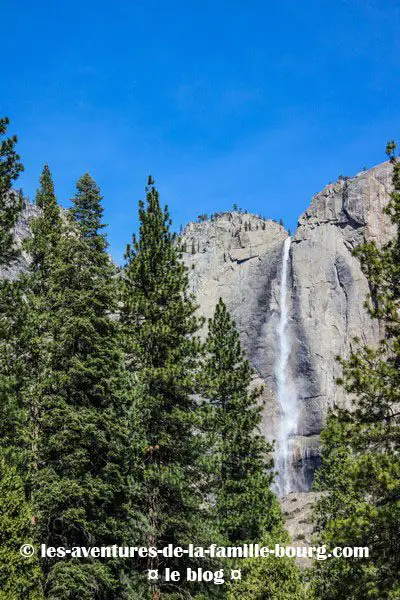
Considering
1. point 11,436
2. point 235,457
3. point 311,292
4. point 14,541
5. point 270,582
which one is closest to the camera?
point 14,541

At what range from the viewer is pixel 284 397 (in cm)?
7831

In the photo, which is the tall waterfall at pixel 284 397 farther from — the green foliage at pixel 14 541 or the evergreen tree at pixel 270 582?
the green foliage at pixel 14 541

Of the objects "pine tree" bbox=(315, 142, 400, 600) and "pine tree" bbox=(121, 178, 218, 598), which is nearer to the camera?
"pine tree" bbox=(315, 142, 400, 600)

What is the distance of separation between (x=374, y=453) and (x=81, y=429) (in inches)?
357

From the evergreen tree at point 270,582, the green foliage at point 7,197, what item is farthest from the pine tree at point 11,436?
the evergreen tree at point 270,582

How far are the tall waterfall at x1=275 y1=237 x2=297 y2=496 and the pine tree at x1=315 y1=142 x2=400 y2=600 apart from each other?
57.9m

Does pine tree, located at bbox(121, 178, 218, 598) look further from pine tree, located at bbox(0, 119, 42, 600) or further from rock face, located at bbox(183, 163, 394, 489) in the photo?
rock face, located at bbox(183, 163, 394, 489)

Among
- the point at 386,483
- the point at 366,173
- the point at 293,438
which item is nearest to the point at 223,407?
the point at 386,483

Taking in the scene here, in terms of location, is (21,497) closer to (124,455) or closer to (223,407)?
(124,455)

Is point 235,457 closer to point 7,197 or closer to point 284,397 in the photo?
point 7,197

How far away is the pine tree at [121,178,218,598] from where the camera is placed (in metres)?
18.7

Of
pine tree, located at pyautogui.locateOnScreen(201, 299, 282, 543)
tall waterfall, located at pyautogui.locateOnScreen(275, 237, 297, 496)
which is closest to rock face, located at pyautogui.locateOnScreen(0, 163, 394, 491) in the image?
tall waterfall, located at pyautogui.locateOnScreen(275, 237, 297, 496)

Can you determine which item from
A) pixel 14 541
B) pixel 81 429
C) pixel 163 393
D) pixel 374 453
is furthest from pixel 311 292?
pixel 14 541

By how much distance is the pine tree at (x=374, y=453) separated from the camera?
10.6 meters
